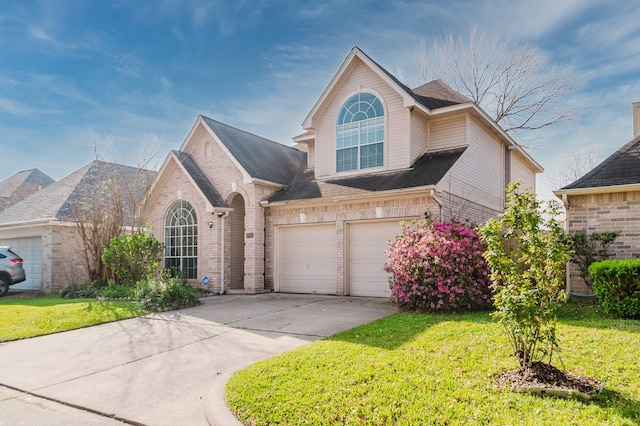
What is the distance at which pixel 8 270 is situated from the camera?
1572cm

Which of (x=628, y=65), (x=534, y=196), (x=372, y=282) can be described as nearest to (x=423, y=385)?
(x=534, y=196)

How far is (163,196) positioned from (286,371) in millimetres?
12939

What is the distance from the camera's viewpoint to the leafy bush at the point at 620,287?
7.83 metres

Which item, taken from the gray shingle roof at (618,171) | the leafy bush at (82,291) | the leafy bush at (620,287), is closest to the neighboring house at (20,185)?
the leafy bush at (82,291)

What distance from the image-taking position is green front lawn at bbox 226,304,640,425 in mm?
3955

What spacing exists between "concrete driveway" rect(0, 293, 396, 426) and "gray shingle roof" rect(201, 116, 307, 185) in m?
5.75

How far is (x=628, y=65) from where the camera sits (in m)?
15.7

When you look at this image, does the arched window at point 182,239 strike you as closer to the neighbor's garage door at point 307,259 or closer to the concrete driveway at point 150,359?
the neighbor's garage door at point 307,259

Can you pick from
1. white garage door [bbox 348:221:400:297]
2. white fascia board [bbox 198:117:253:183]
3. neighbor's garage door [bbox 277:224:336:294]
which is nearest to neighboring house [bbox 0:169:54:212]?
white fascia board [bbox 198:117:253:183]

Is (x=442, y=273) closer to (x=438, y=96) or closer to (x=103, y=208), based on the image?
(x=438, y=96)

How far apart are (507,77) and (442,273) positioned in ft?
63.7

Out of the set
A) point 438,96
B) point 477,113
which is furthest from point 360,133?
point 477,113

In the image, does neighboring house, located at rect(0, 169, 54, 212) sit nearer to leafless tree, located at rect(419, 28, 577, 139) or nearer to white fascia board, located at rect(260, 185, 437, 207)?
white fascia board, located at rect(260, 185, 437, 207)

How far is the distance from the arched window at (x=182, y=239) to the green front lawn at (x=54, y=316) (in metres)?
3.62
